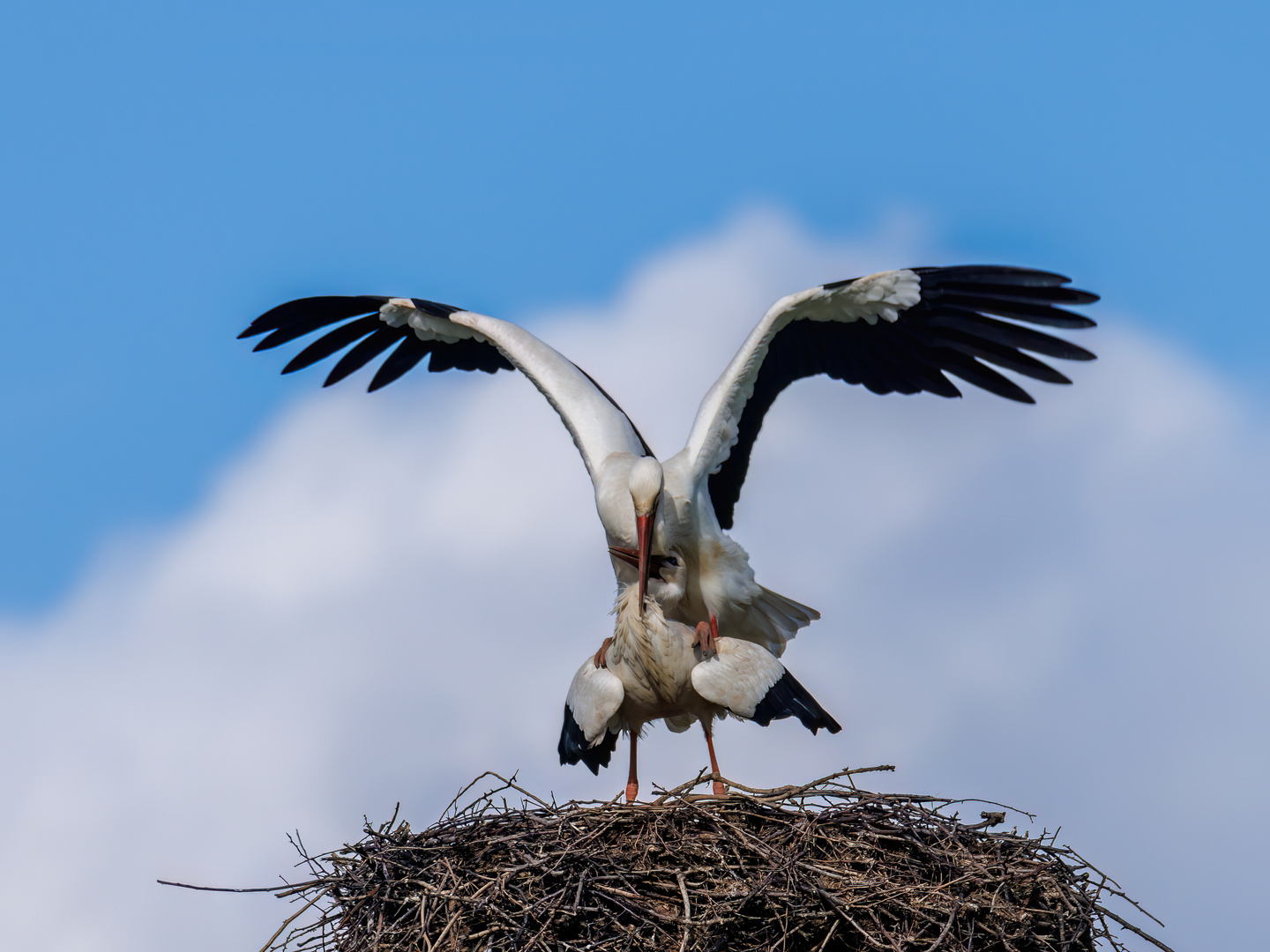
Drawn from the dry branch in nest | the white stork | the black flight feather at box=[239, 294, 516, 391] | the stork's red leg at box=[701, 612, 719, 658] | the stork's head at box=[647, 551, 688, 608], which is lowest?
the dry branch in nest

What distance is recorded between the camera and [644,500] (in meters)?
6.98

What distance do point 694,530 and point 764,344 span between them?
37.0 inches

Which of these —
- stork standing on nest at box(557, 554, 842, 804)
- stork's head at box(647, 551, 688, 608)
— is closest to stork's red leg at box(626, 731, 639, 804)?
stork standing on nest at box(557, 554, 842, 804)

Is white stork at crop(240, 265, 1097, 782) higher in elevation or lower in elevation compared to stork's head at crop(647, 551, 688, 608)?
higher

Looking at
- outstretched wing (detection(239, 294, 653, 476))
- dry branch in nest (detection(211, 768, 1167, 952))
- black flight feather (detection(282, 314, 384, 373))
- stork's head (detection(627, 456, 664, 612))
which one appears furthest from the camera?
black flight feather (detection(282, 314, 384, 373))

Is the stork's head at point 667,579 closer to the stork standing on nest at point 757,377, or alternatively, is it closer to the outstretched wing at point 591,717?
the stork standing on nest at point 757,377

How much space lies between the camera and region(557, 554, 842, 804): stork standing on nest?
6.99m

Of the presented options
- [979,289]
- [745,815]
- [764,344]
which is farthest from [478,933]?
[979,289]

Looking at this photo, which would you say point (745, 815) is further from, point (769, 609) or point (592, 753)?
point (769, 609)

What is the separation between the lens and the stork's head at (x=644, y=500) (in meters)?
6.96

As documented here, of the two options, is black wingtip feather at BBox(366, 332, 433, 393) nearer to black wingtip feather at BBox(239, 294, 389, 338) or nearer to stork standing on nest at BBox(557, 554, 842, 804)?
black wingtip feather at BBox(239, 294, 389, 338)

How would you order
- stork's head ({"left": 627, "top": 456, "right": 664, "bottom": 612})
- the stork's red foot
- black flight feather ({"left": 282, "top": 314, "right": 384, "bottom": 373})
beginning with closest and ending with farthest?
stork's head ({"left": 627, "top": 456, "right": 664, "bottom": 612}), the stork's red foot, black flight feather ({"left": 282, "top": 314, "right": 384, "bottom": 373})

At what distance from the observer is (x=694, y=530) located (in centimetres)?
743

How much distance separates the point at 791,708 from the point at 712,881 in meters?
1.32
